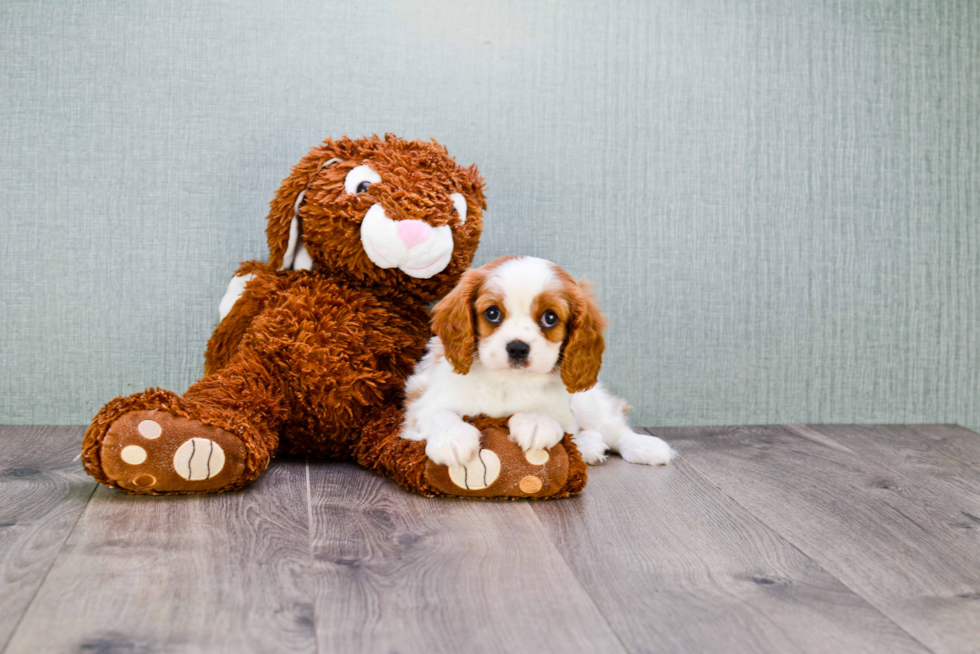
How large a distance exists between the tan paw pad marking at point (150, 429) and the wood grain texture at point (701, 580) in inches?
24.1

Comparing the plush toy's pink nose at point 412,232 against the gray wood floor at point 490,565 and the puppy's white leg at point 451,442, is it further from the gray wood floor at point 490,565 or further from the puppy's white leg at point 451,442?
the gray wood floor at point 490,565

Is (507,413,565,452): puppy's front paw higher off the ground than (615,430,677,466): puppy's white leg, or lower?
higher

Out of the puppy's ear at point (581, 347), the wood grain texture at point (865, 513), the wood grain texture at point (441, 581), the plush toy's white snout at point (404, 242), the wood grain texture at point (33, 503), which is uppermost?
the plush toy's white snout at point (404, 242)

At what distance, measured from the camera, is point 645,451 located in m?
1.61

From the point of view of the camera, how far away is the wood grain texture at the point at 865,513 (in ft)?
3.24

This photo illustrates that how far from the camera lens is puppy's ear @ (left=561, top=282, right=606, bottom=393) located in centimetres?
134

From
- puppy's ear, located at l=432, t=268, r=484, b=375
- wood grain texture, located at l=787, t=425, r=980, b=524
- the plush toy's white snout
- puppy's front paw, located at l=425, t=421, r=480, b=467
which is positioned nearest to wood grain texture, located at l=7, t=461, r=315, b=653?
puppy's front paw, located at l=425, t=421, r=480, b=467

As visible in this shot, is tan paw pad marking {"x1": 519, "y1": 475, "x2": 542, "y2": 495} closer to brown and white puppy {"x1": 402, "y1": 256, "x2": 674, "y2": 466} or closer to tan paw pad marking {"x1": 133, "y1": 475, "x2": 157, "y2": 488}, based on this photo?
brown and white puppy {"x1": 402, "y1": 256, "x2": 674, "y2": 466}

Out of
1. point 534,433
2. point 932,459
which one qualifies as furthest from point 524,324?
point 932,459

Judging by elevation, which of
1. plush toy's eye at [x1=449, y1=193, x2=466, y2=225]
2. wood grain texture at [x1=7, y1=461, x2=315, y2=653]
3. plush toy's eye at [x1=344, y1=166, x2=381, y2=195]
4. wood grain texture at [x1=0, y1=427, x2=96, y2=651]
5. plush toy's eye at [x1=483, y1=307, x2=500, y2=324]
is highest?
plush toy's eye at [x1=344, y1=166, x2=381, y2=195]

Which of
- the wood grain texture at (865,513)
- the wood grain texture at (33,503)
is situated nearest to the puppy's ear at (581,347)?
the wood grain texture at (865,513)

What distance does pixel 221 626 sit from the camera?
864 millimetres

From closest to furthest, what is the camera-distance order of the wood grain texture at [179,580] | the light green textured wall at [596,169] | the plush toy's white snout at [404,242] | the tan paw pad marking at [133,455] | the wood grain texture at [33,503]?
the wood grain texture at [179,580]
the wood grain texture at [33,503]
the tan paw pad marking at [133,455]
the plush toy's white snout at [404,242]
the light green textured wall at [596,169]

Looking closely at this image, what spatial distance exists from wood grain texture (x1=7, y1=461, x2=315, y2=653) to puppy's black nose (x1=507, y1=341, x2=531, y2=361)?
414mm
